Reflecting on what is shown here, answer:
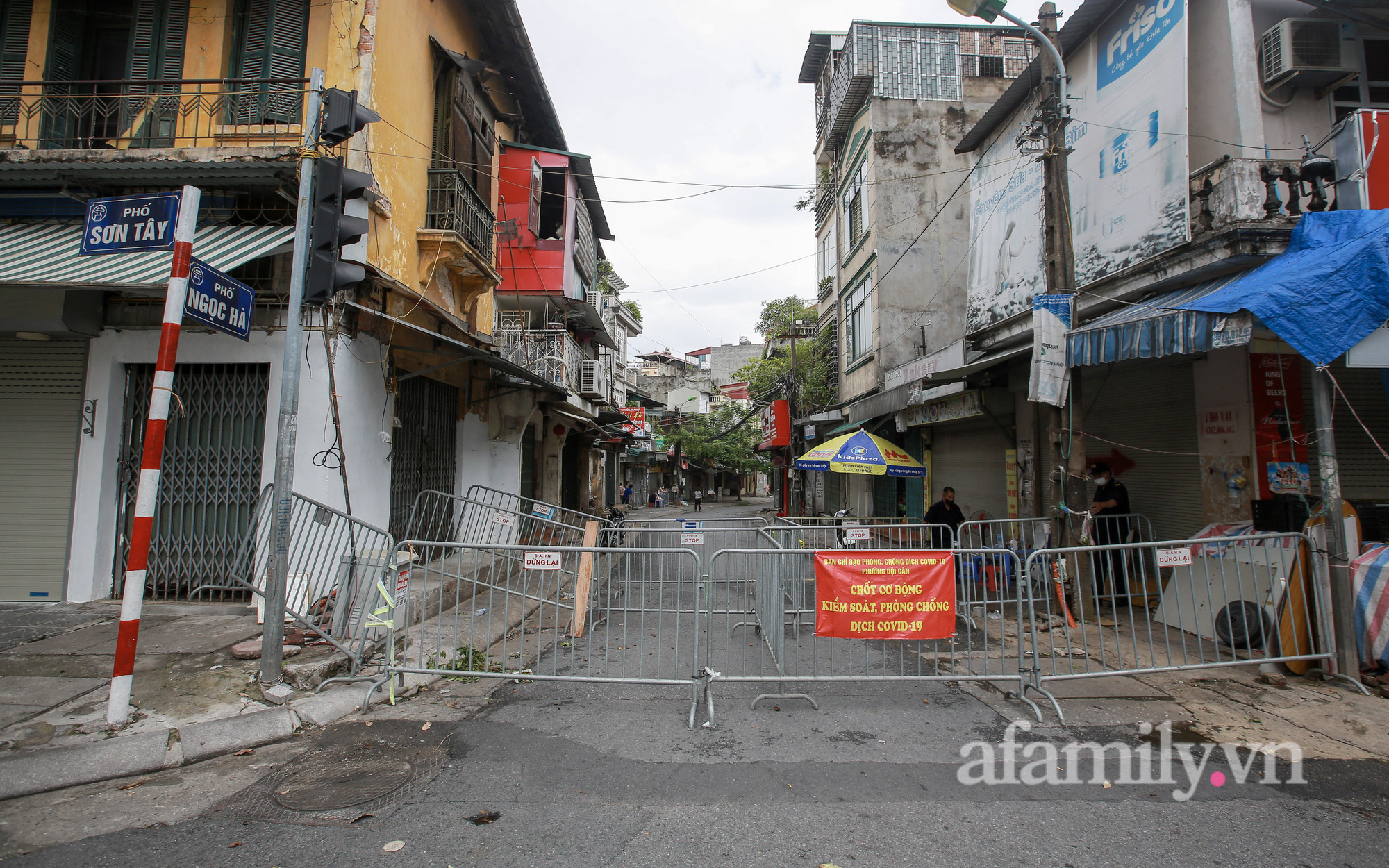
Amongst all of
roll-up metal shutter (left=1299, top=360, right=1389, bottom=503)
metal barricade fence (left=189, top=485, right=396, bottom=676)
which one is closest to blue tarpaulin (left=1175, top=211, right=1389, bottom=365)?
roll-up metal shutter (left=1299, top=360, right=1389, bottom=503)

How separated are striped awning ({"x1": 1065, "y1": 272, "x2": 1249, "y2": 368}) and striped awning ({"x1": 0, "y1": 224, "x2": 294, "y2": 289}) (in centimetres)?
845

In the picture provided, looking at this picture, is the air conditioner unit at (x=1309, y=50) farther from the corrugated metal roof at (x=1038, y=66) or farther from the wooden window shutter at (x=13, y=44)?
the wooden window shutter at (x=13, y=44)

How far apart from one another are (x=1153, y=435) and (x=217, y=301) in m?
10.8

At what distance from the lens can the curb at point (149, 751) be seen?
3.56 m

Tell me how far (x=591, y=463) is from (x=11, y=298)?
2096cm

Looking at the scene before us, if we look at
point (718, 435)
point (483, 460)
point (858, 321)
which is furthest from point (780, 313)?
point (483, 460)

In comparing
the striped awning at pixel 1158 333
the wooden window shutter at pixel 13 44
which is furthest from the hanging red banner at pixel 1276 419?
the wooden window shutter at pixel 13 44

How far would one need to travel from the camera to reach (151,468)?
4363 millimetres

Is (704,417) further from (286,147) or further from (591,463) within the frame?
(286,147)

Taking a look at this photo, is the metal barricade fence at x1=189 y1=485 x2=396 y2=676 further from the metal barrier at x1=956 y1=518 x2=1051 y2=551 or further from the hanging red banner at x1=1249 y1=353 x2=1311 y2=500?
the hanging red banner at x1=1249 y1=353 x2=1311 y2=500

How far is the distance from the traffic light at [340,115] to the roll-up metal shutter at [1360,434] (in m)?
9.99

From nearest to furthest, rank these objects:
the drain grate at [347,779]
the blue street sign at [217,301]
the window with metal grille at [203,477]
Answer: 1. the drain grate at [347,779]
2. the blue street sign at [217,301]
3. the window with metal grille at [203,477]

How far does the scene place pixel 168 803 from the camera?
3.41 meters

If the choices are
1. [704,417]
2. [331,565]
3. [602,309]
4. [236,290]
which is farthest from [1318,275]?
[704,417]
